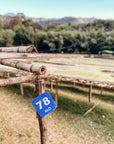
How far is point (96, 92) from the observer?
11.9 meters

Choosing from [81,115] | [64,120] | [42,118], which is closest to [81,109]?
[81,115]

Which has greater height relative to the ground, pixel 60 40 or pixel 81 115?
pixel 60 40

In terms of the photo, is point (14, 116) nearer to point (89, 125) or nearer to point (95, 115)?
point (89, 125)

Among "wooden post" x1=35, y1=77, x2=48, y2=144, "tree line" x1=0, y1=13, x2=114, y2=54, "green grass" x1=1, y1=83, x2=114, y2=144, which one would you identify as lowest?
"green grass" x1=1, y1=83, x2=114, y2=144

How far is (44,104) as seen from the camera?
2.96 meters

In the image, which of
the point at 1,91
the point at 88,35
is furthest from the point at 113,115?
the point at 88,35

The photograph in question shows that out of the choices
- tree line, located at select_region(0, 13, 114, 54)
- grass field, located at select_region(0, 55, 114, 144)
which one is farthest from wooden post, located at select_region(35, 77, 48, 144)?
tree line, located at select_region(0, 13, 114, 54)

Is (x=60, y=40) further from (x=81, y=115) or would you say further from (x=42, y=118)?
(x=42, y=118)

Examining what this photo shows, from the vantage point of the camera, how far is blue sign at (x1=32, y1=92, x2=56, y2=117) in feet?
9.58

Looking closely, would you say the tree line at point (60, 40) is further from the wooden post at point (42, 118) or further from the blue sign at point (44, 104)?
the blue sign at point (44, 104)

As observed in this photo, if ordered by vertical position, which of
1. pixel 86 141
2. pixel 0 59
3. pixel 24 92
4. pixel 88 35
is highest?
pixel 88 35

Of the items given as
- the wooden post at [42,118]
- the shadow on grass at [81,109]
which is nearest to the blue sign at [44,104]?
the wooden post at [42,118]

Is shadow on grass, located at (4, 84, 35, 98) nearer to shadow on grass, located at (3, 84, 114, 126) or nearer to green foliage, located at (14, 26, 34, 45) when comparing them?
shadow on grass, located at (3, 84, 114, 126)

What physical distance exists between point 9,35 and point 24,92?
2356 centimetres
